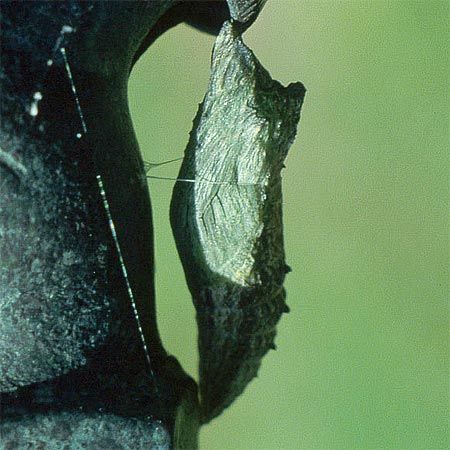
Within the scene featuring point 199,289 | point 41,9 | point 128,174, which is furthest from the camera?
point 199,289

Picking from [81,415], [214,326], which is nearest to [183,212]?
[214,326]

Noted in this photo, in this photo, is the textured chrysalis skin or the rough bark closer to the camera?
the rough bark

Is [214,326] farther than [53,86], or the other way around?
[214,326]

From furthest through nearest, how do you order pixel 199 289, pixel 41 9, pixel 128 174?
1. pixel 199 289
2. pixel 128 174
3. pixel 41 9

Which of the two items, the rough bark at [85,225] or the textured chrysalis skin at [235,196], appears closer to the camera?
the rough bark at [85,225]

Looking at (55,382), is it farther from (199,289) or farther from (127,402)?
(199,289)

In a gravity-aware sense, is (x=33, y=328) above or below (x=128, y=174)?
below

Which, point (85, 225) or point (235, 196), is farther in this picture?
point (235, 196)

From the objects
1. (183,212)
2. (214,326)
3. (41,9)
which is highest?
(41,9)
